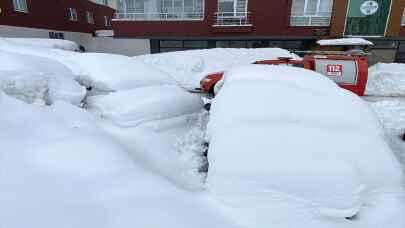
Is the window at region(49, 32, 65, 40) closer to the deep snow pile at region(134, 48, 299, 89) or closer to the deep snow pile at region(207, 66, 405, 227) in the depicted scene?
the deep snow pile at region(134, 48, 299, 89)

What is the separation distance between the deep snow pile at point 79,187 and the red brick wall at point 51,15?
61.0ft

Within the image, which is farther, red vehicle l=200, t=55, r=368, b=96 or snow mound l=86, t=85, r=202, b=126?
red vehicle l=200, t=55, r=368, b=96

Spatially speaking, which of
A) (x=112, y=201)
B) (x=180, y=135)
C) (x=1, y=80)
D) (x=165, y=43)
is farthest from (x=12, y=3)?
(x=112, y=201)

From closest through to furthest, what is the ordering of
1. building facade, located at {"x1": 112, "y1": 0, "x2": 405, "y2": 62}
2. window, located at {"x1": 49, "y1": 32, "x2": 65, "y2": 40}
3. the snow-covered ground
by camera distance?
1. the snow-covered ground
2. building facade, located at {"x1": 112, "y1": 0, "x2": 405, "y2": 62}
3. window, located at {"x1": 49, "y1": 32, "x2": 65, "y2": 40}

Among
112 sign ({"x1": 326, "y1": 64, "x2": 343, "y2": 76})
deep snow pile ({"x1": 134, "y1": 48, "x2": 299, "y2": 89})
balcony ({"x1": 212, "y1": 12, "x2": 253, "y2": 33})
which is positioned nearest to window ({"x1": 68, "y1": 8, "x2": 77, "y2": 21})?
deep snow pile ({"x1": 134, "y1": 48, "x2": 299, "y2": 89})

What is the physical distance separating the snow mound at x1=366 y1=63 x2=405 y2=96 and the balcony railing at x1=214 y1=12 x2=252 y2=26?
300 inches

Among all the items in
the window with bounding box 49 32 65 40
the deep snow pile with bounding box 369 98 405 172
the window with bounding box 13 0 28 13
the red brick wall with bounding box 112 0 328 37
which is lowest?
the deep snow pile with bounding box 369 98 405 172

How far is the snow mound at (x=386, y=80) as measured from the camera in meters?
10.5

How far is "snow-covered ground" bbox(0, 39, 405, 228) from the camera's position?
71.0 inches

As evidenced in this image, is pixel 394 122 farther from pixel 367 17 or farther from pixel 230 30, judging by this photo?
pixel 367 17

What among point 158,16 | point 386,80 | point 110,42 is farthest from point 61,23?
point 386,80

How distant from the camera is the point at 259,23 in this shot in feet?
53.7

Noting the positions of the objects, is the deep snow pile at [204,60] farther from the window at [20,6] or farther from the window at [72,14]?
the window at [72,14]

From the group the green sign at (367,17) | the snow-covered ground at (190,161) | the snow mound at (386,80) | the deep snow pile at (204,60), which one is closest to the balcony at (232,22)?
the deep snow pile at (204,60)
